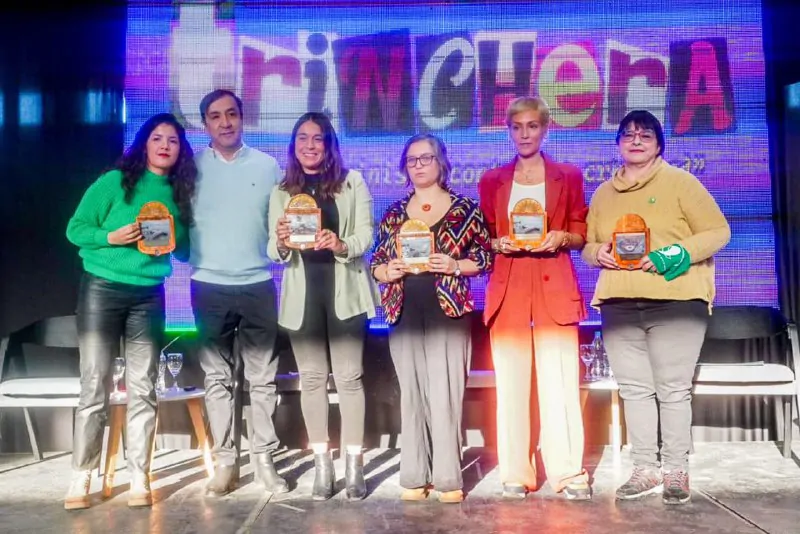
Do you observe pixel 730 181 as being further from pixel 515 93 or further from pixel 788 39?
pixel 515 93

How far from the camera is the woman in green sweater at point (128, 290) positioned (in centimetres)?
351

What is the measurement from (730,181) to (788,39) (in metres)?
0.87

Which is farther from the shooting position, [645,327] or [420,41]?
[420,41]

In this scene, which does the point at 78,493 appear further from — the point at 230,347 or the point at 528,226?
the point at 528,226

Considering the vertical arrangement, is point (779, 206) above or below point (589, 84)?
below

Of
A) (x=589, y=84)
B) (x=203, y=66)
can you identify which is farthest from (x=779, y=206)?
(x=203, y=66)

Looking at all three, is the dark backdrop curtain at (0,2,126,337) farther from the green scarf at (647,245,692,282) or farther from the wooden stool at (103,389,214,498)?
the green scarf at (647,245,692,282)

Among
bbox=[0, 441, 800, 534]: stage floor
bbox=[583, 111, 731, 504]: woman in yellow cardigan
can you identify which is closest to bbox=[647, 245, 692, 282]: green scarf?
bbox=[583, 111, 731, 504]: woman in yellow cardigan

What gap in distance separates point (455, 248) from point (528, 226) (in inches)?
12.4

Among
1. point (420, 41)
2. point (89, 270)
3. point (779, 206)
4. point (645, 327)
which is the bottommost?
point (645, 327)

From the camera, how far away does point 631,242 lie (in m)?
3.43

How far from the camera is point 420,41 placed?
491cm

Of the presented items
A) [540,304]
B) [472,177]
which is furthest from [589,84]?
[540,304]

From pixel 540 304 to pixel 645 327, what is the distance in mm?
442
